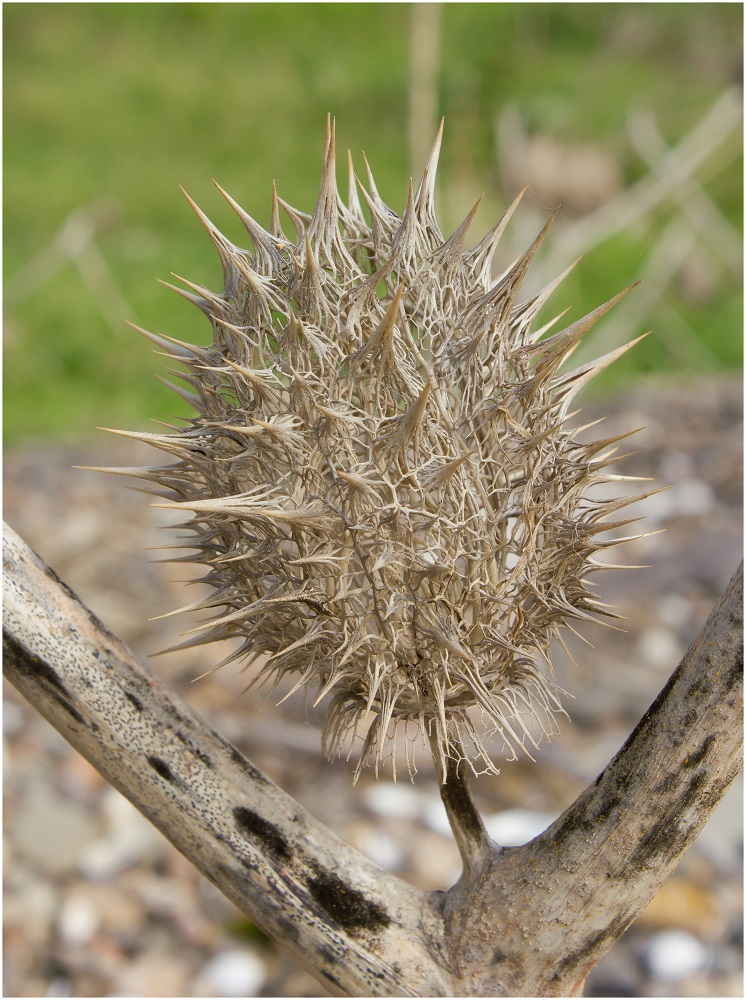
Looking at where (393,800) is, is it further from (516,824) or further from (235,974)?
(235,974)

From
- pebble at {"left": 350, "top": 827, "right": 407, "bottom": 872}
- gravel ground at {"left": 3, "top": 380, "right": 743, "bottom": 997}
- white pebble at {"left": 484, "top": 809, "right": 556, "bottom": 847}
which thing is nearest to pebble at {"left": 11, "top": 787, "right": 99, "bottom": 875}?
gravel ground at {"left": 3, "top": 380, "right": 743, "bottom": 997}

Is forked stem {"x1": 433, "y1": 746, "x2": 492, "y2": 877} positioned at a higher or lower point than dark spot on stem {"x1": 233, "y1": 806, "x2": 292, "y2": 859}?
higher

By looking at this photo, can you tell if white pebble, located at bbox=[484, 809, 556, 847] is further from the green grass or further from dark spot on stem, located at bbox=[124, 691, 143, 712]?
the green grass

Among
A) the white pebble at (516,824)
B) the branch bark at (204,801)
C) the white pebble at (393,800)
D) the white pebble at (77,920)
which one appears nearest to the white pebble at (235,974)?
the white pebble at (77,920)

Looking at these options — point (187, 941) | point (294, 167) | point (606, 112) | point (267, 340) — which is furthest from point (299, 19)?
point (267, 340)

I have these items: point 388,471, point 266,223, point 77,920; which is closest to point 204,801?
point 388,471

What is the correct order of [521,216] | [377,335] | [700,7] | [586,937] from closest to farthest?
[377,335] → [586,937] → [521,216] → [700,7]

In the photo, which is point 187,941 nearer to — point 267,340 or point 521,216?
point 267,340
